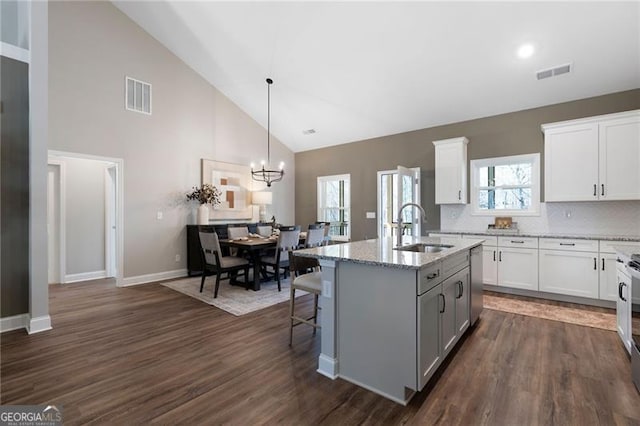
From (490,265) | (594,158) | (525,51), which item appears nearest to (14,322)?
(490,265)

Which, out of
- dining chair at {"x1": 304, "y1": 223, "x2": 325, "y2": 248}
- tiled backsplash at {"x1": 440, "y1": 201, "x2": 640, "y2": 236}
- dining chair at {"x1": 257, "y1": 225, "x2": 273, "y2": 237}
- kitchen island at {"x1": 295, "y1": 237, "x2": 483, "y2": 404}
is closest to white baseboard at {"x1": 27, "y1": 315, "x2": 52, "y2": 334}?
kitchen island at {"x1": 295, "y1": 237, "x2": 483, "y2": 404}

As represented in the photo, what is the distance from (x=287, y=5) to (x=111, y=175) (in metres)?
4.49

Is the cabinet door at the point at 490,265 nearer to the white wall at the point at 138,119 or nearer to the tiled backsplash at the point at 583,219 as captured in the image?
the tiled backsplash at the point at 583,219

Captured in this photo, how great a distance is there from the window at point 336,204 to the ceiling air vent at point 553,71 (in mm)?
3832

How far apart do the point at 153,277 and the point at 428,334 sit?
4.96 metres

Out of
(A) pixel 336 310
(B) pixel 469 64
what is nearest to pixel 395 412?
(A) pixel 336 310

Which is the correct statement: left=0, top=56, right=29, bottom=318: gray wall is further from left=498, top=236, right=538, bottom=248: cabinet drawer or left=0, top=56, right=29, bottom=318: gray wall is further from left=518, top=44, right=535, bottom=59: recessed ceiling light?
left=498, top=236, right=538, bottom=248: cabinet drawer

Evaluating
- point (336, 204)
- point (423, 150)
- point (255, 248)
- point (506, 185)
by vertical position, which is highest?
point (423, 150)

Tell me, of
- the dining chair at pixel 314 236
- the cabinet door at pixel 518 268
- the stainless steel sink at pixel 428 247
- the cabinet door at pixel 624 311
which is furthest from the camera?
the dining chair at pixel 314 236

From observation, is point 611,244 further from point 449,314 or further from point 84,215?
point 84,215

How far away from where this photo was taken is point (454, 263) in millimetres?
2543

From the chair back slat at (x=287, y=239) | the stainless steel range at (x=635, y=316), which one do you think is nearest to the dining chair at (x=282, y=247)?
the chair back slat at (x=287, y=239)

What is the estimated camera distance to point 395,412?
187 cm

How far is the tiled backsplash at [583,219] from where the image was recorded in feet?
13.1
